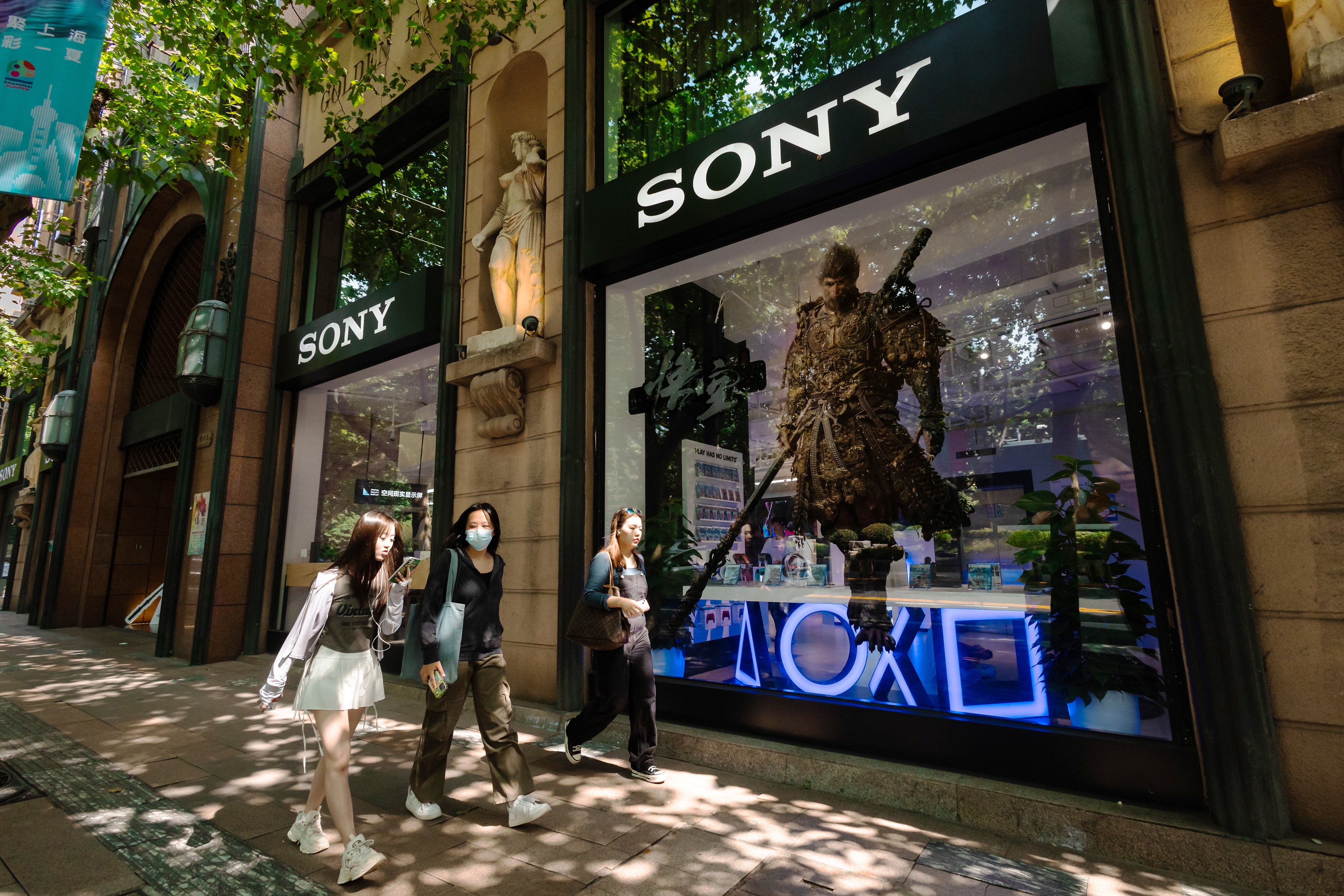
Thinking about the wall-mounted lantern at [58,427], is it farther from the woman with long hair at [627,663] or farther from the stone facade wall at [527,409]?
the woman with long hair at [627,663]

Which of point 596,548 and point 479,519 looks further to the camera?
point 596,548

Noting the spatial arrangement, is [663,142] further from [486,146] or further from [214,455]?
[214,455]

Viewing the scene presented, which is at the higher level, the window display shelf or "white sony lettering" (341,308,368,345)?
"white sony lettering" (341,308,368,345)

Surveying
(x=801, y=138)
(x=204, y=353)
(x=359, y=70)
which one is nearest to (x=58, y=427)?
(x=204, y=353)

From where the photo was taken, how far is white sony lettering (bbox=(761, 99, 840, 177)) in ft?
14.9

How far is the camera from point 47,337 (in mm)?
17172

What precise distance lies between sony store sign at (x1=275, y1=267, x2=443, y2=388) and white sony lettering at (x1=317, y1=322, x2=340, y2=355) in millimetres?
12

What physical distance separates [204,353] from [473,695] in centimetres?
902

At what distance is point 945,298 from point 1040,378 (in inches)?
36.9

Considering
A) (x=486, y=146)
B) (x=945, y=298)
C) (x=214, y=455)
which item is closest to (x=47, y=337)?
(x=214, y=455)

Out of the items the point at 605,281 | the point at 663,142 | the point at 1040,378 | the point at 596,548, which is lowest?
the point at 596,548

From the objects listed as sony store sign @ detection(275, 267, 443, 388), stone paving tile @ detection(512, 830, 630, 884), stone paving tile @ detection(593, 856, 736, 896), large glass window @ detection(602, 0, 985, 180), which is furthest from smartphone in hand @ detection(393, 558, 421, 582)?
sony store sign @ detection(275, 267, 443, 388)

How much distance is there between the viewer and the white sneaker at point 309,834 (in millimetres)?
3080

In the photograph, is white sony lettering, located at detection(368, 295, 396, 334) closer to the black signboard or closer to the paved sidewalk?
the black signboard
